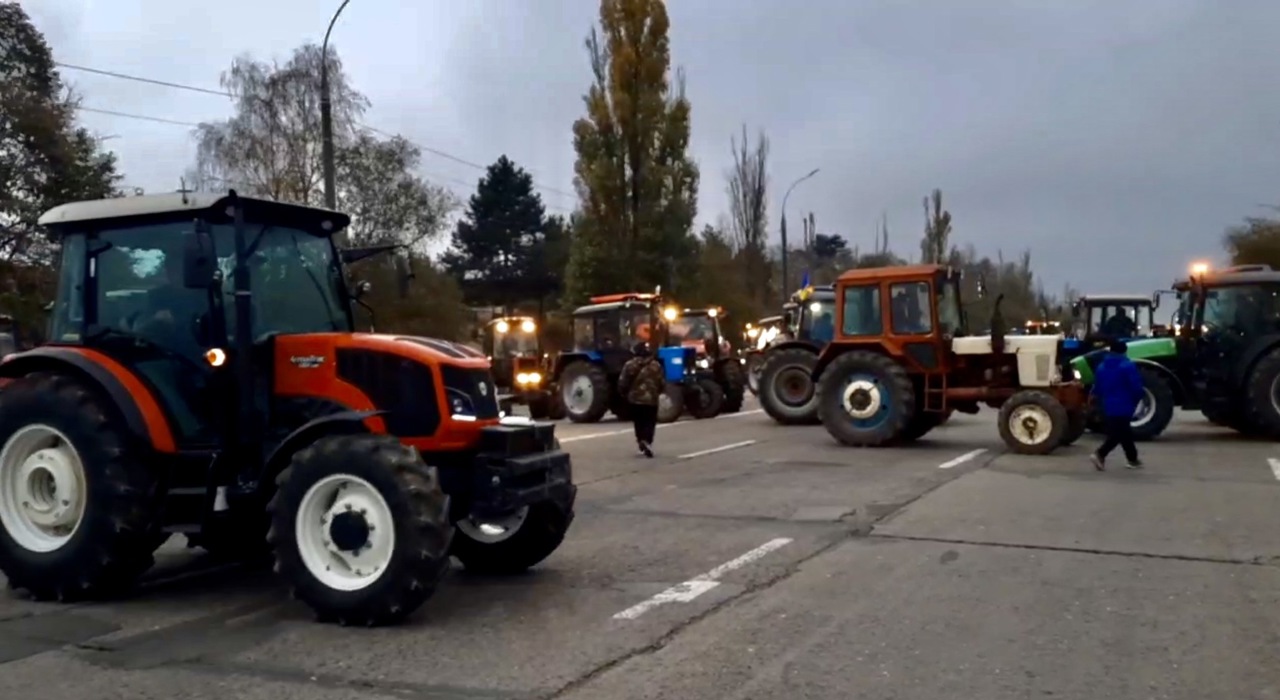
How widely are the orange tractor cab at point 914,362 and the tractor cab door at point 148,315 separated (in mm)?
12661

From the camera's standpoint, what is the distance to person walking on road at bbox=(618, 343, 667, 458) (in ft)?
59.5

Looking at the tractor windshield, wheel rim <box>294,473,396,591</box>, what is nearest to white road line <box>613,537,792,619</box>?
wheel rim <box>294,473,396,591</box>

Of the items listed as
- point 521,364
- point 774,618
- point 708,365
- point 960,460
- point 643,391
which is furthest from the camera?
point 521,364

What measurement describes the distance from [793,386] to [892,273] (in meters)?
5.02

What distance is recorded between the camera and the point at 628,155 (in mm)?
46062

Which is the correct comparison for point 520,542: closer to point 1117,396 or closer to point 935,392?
point 1117,396

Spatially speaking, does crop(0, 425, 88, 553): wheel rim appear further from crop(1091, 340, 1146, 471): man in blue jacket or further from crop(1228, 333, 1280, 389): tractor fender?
crop(1228, 333, 1280, 389): tractor fender

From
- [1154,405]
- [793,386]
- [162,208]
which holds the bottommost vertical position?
[1154,405]

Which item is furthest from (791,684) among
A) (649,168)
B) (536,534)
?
(649,168)

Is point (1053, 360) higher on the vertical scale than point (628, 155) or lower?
lower

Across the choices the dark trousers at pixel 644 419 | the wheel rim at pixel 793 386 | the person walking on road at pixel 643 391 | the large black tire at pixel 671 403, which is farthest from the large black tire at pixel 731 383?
the dark trousers at pixel 644 419

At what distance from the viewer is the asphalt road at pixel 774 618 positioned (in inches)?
249

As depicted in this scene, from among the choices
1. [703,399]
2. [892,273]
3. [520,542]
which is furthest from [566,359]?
[520,542]

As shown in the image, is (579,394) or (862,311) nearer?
(862,311)
